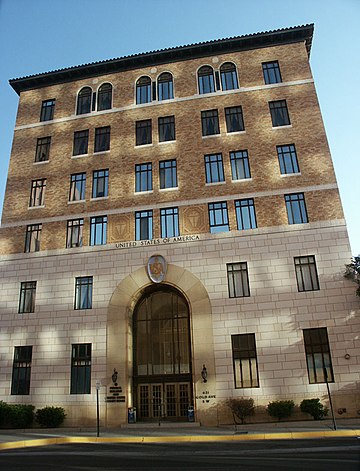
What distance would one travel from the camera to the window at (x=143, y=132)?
2859 centimetres

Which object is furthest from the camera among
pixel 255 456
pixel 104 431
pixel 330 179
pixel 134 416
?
pixel 330 179

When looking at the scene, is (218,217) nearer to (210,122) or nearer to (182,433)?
(210,122)

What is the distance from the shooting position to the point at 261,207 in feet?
81.8

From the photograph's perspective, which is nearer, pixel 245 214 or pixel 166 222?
pixel 245 214

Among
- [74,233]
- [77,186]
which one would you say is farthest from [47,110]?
[74,233]

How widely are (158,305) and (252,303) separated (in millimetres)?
6260

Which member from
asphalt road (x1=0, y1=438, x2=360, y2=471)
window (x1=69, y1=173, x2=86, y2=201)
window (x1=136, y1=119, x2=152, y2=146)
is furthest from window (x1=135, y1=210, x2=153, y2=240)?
asphalt road (x1=0, y1=438, x2=360, y2=471)

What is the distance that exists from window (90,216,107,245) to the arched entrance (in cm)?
469

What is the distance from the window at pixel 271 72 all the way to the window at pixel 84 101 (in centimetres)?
1343

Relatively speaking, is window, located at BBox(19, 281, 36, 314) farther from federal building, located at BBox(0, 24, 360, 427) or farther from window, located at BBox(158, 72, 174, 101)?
window, located at BBox(158, 72, 174, 101)

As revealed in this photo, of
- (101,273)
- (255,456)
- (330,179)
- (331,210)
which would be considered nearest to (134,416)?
(101,273)

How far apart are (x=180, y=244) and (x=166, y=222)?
6.31ft

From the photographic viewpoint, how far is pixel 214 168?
1053 inches

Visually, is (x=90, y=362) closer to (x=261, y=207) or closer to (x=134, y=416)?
(x=134, y=416)
